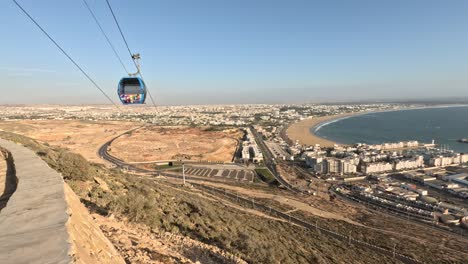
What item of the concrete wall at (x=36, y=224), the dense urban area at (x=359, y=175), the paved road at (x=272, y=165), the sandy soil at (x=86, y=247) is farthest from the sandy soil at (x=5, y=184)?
the paved road at (x=272, y=165)

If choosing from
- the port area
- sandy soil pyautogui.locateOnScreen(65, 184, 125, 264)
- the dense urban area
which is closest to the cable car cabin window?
sandy soil pyautogui.locateOnScreen(65, 184, 125, 264)

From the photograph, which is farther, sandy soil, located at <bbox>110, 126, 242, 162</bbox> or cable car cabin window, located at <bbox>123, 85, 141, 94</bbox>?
sandy soil, located at <bbox>110, 126, 242, 162</bbox>

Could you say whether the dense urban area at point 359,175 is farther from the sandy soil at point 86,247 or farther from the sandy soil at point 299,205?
the sandy soil at point 86,247

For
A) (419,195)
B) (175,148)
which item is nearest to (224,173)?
(175,148)

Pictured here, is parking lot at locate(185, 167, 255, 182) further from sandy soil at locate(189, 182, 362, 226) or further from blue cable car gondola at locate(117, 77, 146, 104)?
blue cable car gondola at locate(117, 77, 146, 104)

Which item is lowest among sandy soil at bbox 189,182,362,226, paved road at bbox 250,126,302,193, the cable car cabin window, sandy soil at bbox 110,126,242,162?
paved road at bbox 250,126,302,193

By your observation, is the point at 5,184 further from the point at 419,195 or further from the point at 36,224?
the point at 419,195
